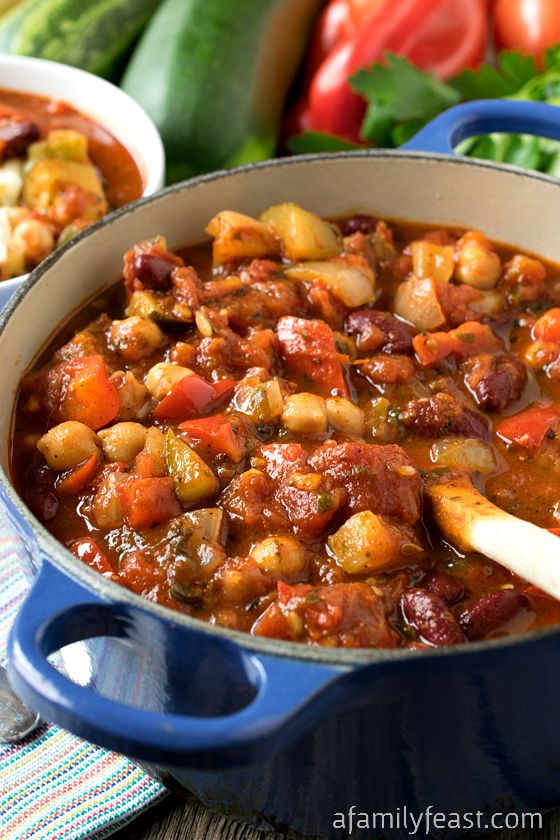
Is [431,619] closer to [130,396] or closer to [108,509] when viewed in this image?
[108,509]

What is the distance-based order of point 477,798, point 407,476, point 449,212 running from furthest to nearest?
point 449,212 → point 407,476 → point 477,798

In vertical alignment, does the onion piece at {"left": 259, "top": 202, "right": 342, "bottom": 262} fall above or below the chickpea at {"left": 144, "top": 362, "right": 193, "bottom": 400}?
above

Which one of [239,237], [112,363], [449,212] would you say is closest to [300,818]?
[112,363]

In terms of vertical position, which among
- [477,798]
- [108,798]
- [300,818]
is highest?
[477,798]

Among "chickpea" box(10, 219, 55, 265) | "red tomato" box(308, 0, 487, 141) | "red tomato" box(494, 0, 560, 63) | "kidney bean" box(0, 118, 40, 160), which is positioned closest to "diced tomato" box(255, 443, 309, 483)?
"chickpea" box(10, 219, 55, 265)

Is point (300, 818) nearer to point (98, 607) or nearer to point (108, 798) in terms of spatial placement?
point (108, 798)

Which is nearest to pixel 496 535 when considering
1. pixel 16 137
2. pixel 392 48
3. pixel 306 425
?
pixel 306 425
